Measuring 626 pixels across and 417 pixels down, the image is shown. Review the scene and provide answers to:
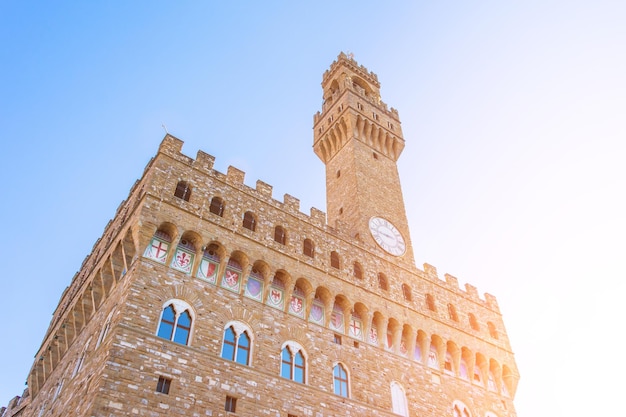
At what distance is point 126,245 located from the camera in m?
16.8

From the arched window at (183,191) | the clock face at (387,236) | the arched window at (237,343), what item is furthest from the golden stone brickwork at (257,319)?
the clock face at (387,236)

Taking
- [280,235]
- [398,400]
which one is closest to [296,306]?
[280,235]

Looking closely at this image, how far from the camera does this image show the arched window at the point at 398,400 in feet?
60.5

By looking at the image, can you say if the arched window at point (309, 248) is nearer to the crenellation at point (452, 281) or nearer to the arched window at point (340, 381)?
the arched window at point (340, 381)

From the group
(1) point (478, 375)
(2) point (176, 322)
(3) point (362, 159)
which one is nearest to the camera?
(2) point (176, 322)

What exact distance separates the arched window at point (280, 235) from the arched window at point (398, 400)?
6.70 m

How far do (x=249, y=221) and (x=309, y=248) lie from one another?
2720mm

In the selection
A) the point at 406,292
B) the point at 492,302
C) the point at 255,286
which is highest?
the point at 492,302

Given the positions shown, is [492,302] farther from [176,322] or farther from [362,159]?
[176,322]

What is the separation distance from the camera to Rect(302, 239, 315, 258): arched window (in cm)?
2009

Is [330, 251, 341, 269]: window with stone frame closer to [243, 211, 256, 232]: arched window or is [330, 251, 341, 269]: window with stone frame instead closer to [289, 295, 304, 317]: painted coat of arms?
[289, 295, 304, 317]: painted coat of arms

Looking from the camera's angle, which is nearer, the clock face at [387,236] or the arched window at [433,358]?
the arched window at [433,358]

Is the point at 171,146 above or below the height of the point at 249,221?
above

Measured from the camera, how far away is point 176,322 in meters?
15.4
